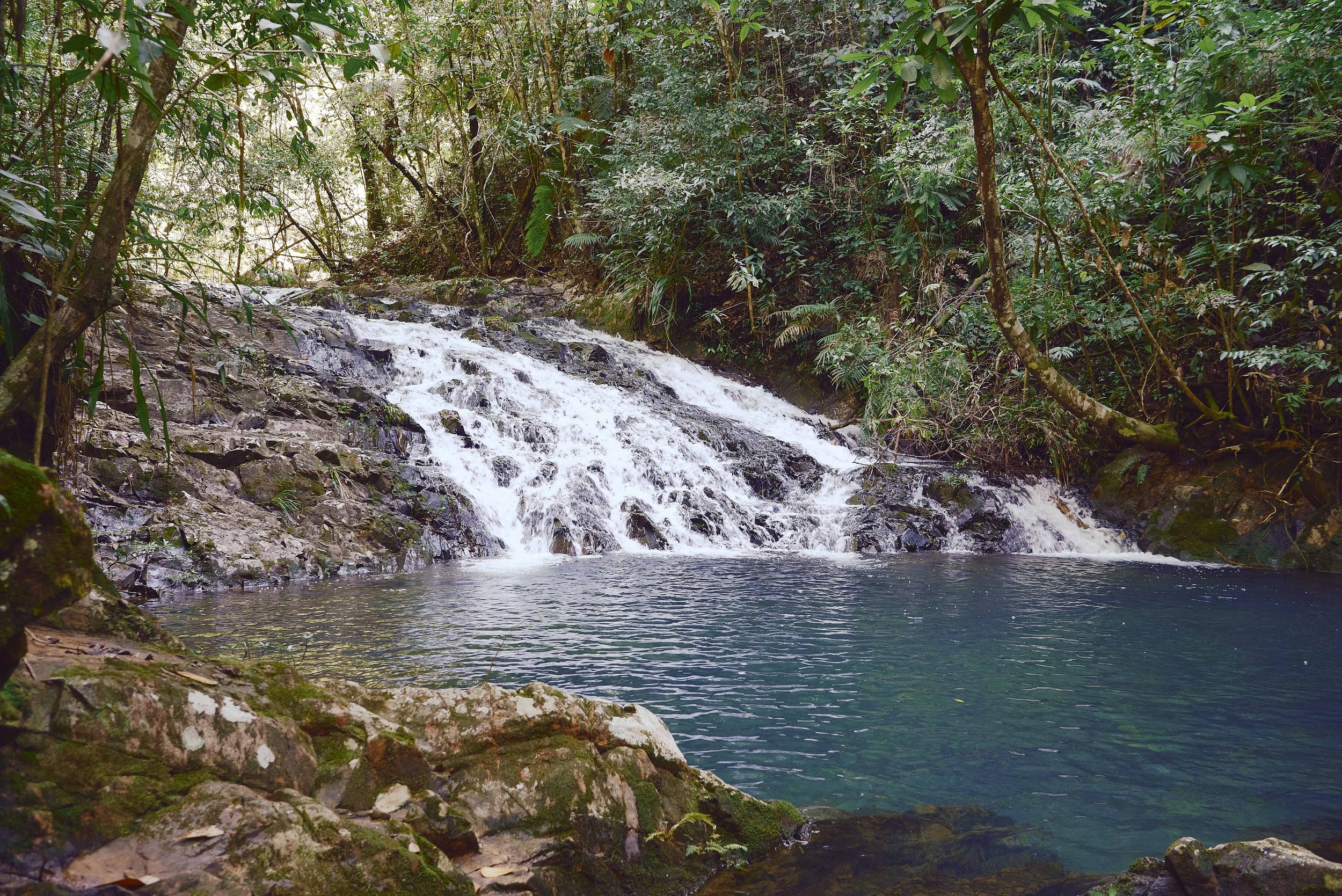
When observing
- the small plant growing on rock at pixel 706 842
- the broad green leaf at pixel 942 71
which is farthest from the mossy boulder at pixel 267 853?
the broad green leaf at pixel 942 71

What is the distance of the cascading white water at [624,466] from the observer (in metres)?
10.4

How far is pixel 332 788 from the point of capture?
6.80 feet

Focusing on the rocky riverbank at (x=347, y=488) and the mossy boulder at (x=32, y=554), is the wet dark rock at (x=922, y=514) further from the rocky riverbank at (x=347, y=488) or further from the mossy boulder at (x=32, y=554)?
the mossy boulder at (x=32, y=554)

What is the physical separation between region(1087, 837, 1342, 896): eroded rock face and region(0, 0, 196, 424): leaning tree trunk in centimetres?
385

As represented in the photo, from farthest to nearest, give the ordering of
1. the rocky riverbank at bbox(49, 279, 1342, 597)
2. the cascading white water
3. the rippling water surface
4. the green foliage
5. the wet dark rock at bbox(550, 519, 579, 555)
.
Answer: the green foliage < the cascading white water < the wet dark rock at bbox(550, 519, 579, 555) < the rocky riverbank at bbox(49, 279, 1342, 597) < the rippling water surface

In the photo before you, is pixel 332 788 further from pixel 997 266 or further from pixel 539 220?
pixel 539 220

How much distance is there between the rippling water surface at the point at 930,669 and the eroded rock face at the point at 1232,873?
33cm

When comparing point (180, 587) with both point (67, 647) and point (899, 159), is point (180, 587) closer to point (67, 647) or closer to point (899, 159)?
point (67, 647)

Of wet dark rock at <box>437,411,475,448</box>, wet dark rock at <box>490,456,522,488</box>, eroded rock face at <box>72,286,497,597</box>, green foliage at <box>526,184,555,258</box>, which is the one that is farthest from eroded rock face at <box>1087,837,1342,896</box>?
green foliage at <box>526,184,555,258</box>

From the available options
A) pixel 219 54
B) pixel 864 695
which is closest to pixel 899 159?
pixel 864 695

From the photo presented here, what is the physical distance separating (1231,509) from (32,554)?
11.9m

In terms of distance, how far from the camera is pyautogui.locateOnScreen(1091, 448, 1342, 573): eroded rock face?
903 centimetres

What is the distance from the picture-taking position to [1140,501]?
35.1 feet

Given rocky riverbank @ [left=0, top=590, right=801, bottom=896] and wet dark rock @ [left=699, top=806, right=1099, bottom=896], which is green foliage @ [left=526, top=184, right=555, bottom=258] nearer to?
rocky riverbank @ [left=0, top=590, right=801, bottom=896]
